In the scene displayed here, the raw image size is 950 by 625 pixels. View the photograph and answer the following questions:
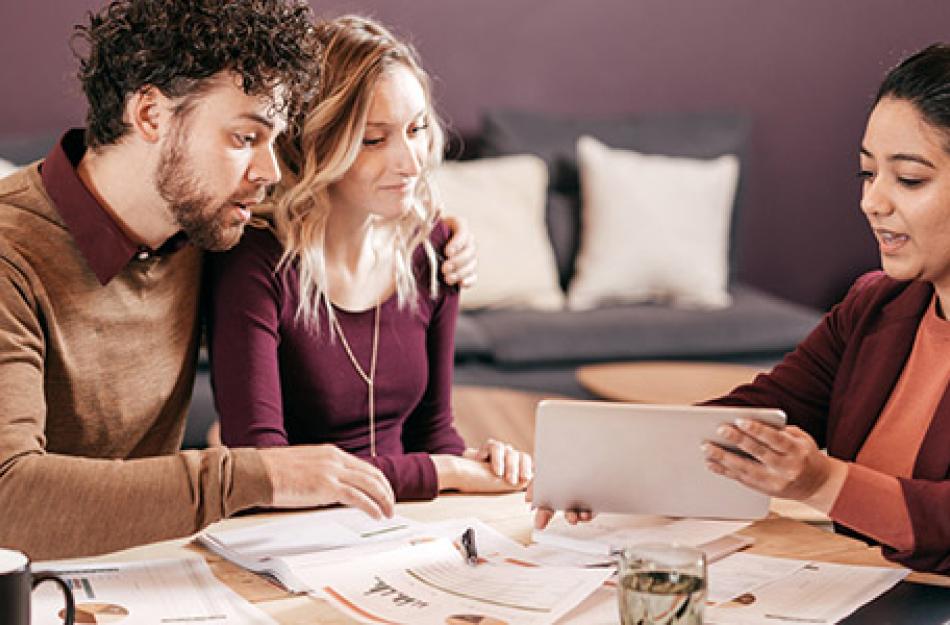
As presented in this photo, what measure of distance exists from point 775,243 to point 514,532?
364 cm

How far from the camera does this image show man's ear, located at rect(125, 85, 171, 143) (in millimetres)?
1703

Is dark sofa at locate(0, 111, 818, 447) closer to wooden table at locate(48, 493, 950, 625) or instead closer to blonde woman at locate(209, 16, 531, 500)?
blonde woman at locate(209, 16, 531, 500)

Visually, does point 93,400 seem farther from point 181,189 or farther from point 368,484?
point 368,484

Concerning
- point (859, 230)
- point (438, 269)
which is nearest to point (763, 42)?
point (859, 230)

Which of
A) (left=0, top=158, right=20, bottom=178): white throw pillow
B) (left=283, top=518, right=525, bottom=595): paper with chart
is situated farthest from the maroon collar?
(left=0, top=158, right=20, bottom=178): white throw pillow

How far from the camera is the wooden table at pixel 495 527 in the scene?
4.44 ft

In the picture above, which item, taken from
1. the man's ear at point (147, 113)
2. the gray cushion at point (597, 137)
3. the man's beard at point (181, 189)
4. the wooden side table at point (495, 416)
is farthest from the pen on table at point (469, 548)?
the gray cushion at point (597, 137)

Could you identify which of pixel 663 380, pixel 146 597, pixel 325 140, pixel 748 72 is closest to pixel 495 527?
pixel 146 597

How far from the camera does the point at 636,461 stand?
154 cm

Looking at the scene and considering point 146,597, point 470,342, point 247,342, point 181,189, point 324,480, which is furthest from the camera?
point 470,342

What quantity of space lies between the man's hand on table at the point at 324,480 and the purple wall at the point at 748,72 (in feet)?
10.1

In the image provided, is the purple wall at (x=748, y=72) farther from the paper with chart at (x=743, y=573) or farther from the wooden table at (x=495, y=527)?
the paper with chart at (x=743, y=573)

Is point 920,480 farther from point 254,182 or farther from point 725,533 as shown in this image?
point 254,182

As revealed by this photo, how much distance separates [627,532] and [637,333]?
8.16 ft
